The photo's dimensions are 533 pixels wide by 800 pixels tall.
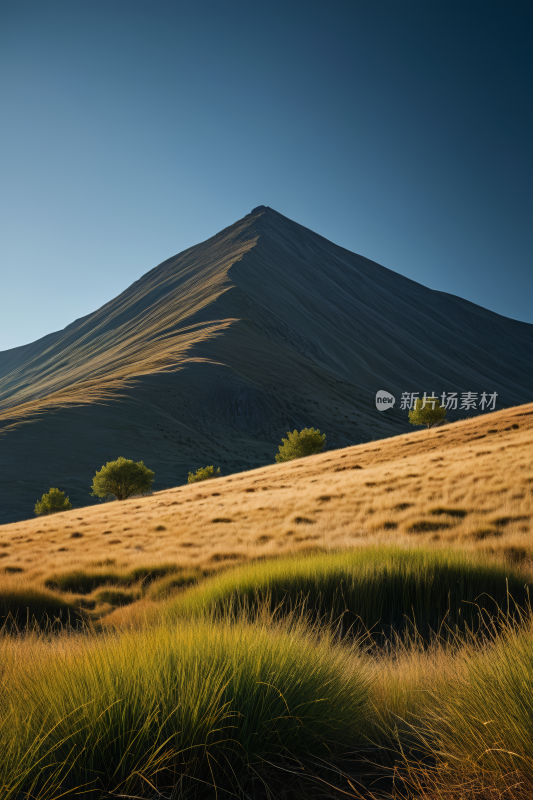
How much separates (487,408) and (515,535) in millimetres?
165117

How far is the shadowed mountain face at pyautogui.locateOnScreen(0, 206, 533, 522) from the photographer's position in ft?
212

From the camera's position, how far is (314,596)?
533 centimetres

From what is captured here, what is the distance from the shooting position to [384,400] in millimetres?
130500

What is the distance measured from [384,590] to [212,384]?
95142 mm

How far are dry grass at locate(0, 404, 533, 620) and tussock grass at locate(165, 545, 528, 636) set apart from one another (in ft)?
4.45

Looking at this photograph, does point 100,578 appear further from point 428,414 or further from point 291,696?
point 428,414

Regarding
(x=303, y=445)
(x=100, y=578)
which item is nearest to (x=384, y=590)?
(x=100, y=578)

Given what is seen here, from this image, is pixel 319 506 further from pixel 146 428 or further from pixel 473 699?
pixel 146 428

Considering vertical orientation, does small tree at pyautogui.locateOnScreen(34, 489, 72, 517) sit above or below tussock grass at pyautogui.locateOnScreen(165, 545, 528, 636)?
below

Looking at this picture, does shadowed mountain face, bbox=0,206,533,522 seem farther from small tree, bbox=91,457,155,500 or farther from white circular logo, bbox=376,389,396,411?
small tree, bbox=91,457,155,500

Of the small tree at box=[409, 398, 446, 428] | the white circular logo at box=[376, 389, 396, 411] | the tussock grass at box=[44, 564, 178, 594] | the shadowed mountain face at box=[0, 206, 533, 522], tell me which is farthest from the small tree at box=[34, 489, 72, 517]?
the white circular logo at box=[376, 389, 396, 411]

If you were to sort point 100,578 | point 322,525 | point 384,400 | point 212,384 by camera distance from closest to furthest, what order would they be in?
point 100,578, point 322,525, point 212,384, point 384,400

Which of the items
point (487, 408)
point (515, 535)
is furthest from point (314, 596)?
point (487, 408)

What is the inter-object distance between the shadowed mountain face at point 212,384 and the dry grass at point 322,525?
36.7m
